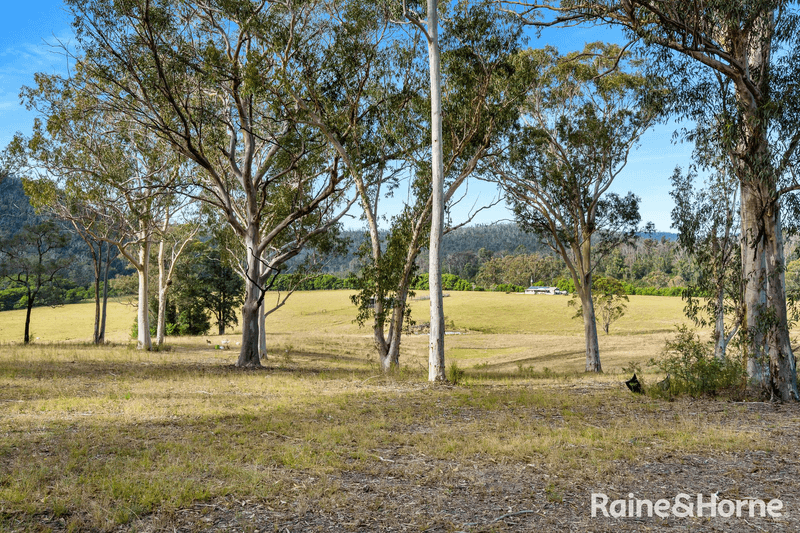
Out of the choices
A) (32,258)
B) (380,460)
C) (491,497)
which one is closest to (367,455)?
(380,460)

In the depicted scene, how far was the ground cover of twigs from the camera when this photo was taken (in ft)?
14.3

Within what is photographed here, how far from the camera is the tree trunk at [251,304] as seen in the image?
17891mm

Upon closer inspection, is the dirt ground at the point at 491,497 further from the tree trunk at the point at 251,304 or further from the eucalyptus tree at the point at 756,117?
the tree trunk at the point at 251,304

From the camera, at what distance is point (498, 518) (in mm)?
4309

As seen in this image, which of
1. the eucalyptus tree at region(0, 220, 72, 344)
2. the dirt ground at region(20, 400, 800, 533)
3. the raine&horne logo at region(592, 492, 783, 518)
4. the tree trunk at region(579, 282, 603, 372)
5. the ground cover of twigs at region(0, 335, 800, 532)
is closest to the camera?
the dirt ground at region(20, 400, 800, 533)

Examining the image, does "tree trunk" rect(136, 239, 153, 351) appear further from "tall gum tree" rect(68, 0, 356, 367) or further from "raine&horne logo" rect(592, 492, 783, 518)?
"raine&horne logo" rect(592, 492, 783, 518)

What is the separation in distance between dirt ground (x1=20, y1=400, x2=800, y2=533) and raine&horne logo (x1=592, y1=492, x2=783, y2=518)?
0.05 meters

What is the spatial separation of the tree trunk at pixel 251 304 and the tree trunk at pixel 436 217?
7506 millimetres

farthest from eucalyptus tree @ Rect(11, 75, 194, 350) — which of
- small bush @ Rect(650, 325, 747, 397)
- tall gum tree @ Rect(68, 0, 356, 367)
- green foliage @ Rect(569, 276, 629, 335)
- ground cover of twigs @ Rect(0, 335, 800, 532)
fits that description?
green foliage @ Rect(569, 276, 629, 335)

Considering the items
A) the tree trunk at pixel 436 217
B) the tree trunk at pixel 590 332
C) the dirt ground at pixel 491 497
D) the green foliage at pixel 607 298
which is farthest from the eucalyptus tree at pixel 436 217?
the green foliage at pixel 607 298

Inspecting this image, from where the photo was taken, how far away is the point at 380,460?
611cm

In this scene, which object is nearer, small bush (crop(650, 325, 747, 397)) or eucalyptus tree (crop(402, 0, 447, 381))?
small bush (crop(650, 325, 747, 397))

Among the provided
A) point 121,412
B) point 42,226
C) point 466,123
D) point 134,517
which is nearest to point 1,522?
point 134,517

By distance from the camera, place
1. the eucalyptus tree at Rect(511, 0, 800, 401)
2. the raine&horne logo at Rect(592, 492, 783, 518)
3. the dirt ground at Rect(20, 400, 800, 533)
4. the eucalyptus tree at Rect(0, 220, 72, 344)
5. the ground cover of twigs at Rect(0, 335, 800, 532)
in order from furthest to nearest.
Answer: the eucalyptus tree at Rect(0, 220, 72, 344), the eucalyptus tree at Rect(511, 0, 800, 401), the raine&horne logo at Rect(592, 492, 783, 518), the ground cover of twigs at Rect(0, 335, 800, 532), the dirt ground at Rect(20, 400, 800, 533)
